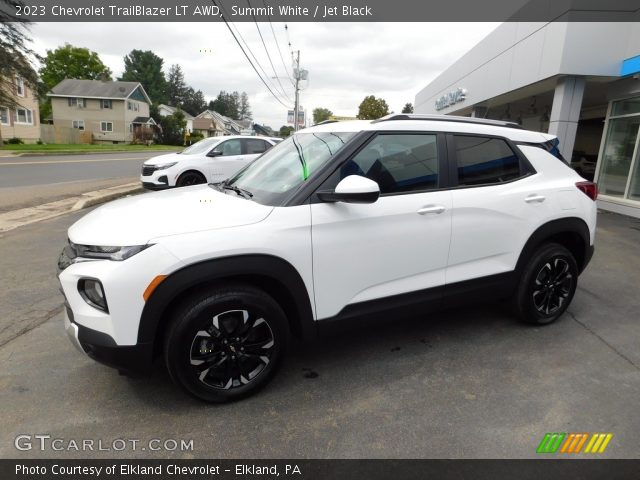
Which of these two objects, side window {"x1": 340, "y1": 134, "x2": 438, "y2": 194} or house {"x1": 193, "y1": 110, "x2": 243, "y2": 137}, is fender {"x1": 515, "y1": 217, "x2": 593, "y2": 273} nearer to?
side window {"x1": 340, "y1": 134, "x2": 438, "y2": 194}

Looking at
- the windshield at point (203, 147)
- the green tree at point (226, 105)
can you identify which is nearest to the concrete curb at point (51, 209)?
the windshield at point (203, 147)

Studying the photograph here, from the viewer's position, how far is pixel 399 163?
2.99 m

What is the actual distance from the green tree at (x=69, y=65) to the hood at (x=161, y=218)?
8324 centimetres

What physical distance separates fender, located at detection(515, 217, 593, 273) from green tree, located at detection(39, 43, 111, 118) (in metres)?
84.5

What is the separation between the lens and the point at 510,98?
15016 mm

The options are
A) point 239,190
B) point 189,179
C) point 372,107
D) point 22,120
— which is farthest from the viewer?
point 372,107

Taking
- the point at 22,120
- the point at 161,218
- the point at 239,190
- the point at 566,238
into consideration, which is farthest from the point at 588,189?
the point at 22,120

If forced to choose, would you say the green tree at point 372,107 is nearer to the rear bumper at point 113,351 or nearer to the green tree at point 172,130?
the green tree at point 172,130

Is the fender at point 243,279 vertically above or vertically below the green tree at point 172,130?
below

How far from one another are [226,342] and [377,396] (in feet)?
Answer: 3.52

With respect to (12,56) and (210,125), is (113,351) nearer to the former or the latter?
(12,56)

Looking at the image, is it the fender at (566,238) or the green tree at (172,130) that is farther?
the green tree at (172,130)

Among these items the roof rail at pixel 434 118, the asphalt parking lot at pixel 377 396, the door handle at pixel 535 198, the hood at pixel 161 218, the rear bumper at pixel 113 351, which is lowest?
the asphalt parking lot at pixel 377 396

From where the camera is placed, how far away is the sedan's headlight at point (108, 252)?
2.23 meters
